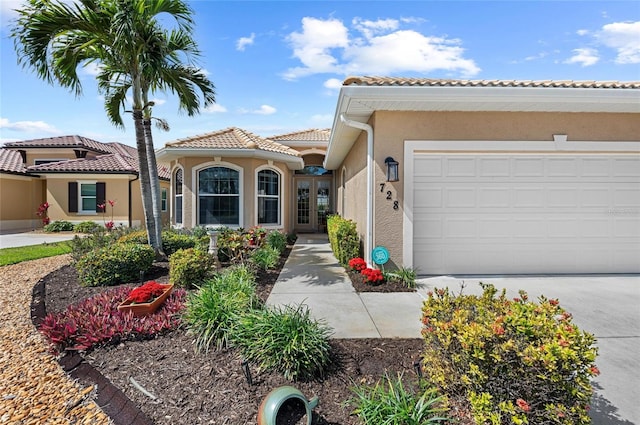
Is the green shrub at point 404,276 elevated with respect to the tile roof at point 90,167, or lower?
lower

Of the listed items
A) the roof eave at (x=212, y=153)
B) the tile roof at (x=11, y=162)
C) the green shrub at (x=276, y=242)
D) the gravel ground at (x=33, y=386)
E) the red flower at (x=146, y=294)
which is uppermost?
the tile roof at (x=11, y=162)

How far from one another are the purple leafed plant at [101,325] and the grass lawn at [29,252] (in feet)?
16.6

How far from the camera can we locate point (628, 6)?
5.59m

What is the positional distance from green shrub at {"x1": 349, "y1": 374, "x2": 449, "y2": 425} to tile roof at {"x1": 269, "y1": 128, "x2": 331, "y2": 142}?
14.4 meters

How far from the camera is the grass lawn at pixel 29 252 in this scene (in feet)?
27.5

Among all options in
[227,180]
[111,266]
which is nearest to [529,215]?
[111,266]

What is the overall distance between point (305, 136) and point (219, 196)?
810 cm

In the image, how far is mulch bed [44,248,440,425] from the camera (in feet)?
7.98

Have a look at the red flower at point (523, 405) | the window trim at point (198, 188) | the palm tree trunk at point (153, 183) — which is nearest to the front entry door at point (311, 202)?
the window trim at point (198, 188)

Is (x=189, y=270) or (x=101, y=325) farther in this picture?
(x=189, y=270)

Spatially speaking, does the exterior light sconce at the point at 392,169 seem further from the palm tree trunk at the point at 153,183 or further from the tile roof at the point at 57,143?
the tile roof at the point at 57,143

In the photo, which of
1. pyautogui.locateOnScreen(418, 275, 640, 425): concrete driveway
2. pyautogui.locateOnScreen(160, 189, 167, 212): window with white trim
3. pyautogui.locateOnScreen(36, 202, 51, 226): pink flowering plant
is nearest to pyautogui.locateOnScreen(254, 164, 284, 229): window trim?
pyautogui.locateOnScreen(418, 275, 640, 425): concrete driveway

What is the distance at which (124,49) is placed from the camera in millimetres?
6574

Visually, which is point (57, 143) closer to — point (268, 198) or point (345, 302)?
point (268, 198)
